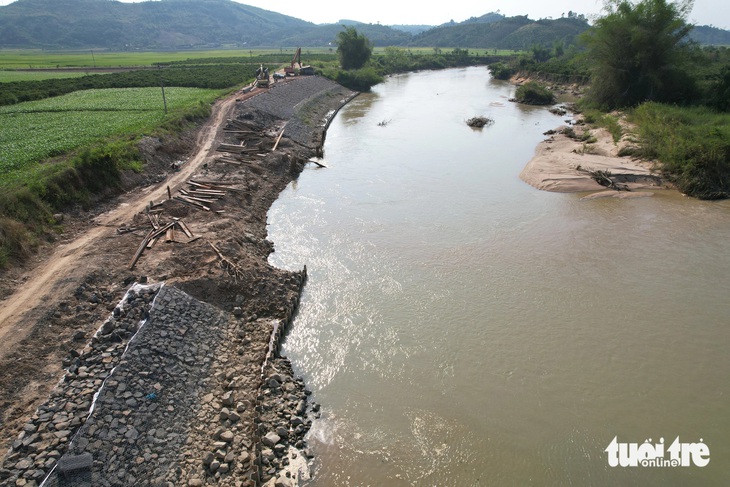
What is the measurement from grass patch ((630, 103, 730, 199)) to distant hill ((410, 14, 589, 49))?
14236 cm

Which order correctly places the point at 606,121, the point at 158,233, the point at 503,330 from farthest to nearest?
the point at 606,121, the point at 158,233, the point at 503,330

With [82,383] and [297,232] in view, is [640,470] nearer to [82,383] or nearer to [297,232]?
[82,383]

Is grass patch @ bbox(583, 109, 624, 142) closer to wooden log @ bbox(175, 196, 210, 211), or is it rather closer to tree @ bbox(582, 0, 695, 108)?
tree @ bbox(582, 0, 695, 108)

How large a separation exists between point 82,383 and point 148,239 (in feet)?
23.7

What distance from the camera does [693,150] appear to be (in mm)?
24750

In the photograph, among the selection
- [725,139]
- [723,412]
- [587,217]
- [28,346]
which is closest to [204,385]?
[28,346]

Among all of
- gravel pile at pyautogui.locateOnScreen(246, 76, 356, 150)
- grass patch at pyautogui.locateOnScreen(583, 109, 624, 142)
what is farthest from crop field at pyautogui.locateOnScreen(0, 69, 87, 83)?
grass patch at pyautogui.locateOnScreen(583, 109, 624, 142)

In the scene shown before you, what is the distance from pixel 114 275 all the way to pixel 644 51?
44662 millimetres

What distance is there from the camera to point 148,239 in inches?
609

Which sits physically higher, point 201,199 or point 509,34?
point 509,34

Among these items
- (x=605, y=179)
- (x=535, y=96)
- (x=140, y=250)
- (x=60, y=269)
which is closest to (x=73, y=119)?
(x=140, y=250)

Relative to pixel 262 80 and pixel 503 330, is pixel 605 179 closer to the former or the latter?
pixel 503 330

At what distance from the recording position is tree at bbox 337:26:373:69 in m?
69.4

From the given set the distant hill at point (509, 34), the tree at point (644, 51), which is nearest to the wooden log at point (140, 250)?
the tree at point (644, 51)
